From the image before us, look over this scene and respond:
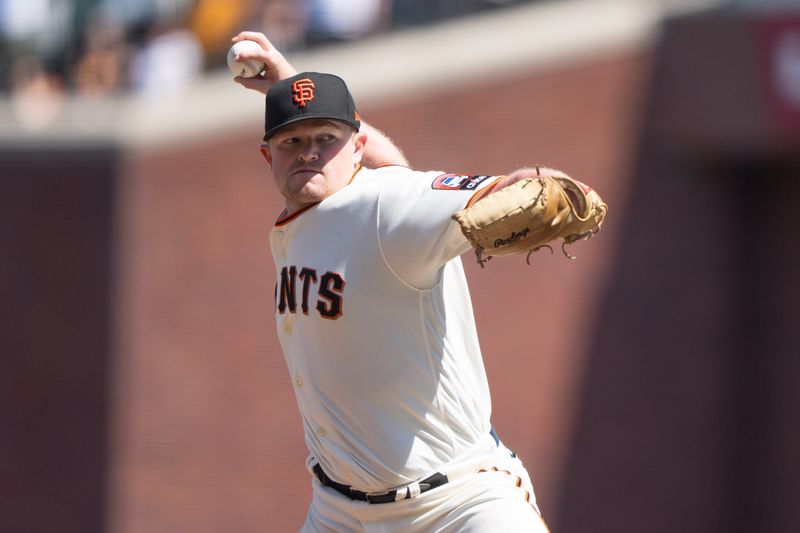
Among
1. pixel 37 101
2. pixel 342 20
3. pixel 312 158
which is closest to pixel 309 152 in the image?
pixel 312 158

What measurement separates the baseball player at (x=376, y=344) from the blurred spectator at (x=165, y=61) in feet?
28.0

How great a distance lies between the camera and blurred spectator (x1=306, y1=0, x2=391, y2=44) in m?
13.0

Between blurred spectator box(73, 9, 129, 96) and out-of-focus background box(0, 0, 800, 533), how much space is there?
0.03 m

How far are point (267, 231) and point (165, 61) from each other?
2.00m

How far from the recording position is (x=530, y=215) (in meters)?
3.86

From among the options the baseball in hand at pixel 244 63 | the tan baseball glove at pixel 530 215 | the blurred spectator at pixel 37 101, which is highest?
the blurred spectator at pixel 37 101

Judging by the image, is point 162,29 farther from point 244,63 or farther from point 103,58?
point 244,63

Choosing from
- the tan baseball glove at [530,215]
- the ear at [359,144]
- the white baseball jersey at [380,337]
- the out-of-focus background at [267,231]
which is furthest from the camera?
the out-of-focus background at [267,231]

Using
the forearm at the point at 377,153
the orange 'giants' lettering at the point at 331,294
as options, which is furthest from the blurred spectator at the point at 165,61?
the orange 'giants' lettering at the point at 331,294

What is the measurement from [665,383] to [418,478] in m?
9.51

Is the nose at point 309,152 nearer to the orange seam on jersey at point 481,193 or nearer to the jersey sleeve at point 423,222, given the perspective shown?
the jersey sleeve at point 423,222

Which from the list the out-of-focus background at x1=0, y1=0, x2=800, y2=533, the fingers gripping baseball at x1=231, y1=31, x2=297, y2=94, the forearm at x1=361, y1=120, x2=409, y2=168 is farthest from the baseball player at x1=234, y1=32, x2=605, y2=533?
the out-of-focus background at x1=0, y1=0, x2=800, y2=533

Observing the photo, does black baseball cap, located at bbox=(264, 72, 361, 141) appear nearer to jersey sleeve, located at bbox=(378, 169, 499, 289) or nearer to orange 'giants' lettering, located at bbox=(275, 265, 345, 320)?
jersey sleeve, located at bbox=(378, 169, 499, 289)

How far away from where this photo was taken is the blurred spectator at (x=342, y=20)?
13.0 metres
